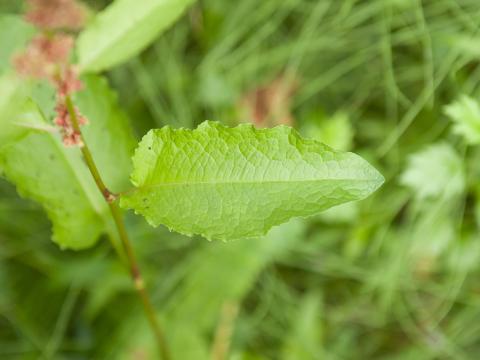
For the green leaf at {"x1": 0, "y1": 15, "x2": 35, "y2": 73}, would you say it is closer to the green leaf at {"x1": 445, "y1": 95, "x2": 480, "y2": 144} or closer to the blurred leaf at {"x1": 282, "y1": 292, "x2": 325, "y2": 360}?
the green leaf at {"x1": 445, "y1": 95, "x2": 480, "y2": 144}

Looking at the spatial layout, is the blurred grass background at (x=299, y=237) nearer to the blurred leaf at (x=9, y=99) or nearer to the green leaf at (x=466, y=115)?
the green leaf at (x=466, y=115)

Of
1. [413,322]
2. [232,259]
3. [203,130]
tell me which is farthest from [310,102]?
[203,130]

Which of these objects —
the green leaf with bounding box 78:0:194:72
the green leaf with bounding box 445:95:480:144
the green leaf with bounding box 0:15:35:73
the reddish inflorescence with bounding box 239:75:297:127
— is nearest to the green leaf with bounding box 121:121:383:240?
the green leaf with bounding box 78:0:194:72

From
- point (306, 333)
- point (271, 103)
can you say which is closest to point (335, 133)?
point (271, 103)

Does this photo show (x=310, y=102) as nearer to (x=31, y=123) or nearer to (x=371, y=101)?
(x=371, y=101)

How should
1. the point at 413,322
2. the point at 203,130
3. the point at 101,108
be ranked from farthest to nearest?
the point at 413,322, the point at 101,108, the point at 203,130
